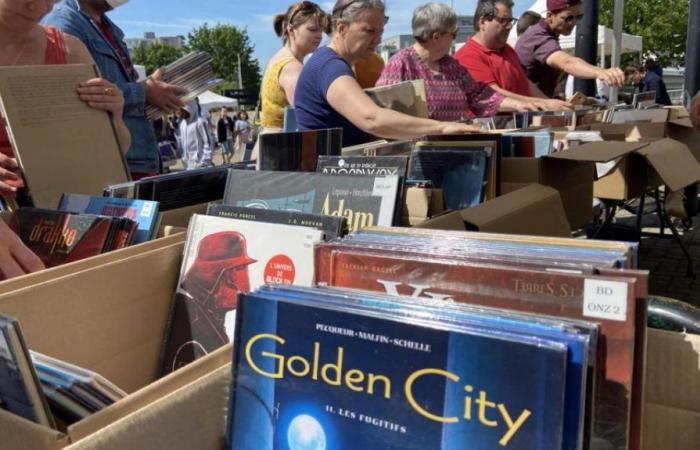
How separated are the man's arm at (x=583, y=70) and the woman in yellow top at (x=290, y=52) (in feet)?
5.53

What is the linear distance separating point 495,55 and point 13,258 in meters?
3.02

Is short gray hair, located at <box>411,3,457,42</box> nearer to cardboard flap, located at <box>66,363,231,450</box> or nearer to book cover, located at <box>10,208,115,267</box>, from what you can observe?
book cover, located at <box>10,208,115,267</box>

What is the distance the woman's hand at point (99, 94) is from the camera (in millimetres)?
1686

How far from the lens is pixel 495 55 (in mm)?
3568

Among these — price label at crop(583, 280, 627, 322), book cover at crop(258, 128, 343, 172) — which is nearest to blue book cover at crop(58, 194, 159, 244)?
book cover at crop(258, 128, 343, 172)

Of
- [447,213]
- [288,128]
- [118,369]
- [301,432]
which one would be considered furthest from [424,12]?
[301,432]

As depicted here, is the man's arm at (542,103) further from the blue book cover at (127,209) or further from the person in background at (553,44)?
the blue book cover at (127,209)

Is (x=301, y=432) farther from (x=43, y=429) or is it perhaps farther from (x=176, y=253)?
(x=176, y=253)

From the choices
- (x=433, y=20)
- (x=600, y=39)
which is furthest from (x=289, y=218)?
(x=600, y=39)

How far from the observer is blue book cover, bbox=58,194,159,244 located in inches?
56.1

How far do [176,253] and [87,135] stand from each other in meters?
0.58

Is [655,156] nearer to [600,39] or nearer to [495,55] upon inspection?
[495,55]

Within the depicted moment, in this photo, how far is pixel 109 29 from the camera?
2.27 meters

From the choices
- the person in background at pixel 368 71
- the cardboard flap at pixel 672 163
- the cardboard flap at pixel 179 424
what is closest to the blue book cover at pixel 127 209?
the cardboard flap at pixel 179 424
